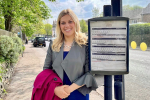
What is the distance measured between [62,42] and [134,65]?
5967mm

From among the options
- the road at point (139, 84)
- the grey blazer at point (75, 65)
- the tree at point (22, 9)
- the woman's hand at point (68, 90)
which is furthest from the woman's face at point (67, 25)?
the tree at point (22, 9)

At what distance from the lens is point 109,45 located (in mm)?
1252

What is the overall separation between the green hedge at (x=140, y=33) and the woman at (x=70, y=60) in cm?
102

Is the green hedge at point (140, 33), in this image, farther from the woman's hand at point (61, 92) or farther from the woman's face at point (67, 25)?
the woman's hand at point (61, 92)

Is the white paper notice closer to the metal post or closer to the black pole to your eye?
the black pole

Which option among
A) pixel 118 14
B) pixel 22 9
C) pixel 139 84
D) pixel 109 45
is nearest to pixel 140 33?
pixel 118 14

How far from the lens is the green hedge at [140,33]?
7.21ft

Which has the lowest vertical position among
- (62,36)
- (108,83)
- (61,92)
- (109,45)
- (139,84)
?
(139,84)

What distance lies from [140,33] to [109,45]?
1272mm

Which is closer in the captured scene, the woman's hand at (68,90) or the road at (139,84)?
the woman's hand at (68,90)

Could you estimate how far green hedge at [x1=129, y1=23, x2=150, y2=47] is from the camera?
220cm

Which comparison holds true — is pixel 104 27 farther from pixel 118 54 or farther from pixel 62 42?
pixel 62 42

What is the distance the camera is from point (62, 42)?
1.69m

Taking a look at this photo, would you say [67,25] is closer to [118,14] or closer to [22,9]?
[118,14]
